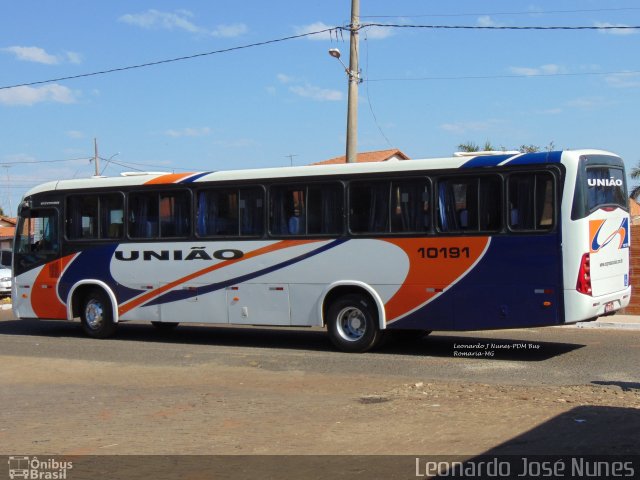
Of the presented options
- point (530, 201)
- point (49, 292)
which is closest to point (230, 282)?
point (49, 292)

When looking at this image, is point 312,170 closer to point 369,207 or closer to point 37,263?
point 369,207

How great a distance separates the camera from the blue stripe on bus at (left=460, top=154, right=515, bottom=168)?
1242 centimetres

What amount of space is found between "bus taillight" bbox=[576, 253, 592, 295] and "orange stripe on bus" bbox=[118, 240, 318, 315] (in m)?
A: 4.29

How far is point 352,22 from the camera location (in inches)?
845

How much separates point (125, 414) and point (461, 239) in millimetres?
5850

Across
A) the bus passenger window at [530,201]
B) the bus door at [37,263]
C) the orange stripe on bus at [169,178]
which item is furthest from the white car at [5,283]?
the bus passenger window at [530,201]

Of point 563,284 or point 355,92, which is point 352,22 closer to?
point 355,92

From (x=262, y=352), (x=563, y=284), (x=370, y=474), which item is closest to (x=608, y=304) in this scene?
(x=563, y=284)

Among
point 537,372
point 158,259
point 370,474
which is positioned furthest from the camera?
point 158,259

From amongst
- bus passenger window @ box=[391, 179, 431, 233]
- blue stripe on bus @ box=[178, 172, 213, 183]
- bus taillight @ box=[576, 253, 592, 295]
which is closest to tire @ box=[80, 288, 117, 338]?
blue stripe on bus @ box=[178, 172, 213, 183]

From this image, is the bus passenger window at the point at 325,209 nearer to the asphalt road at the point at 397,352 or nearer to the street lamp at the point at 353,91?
the asphalt road at the point at 397,352

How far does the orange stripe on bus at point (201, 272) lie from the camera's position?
1410 centimetres

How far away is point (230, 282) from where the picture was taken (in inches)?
578

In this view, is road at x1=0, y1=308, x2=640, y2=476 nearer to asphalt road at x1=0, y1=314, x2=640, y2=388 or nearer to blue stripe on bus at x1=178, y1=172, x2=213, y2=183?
asphalt road at x1=0, y1=314, x2=640, y2=388
